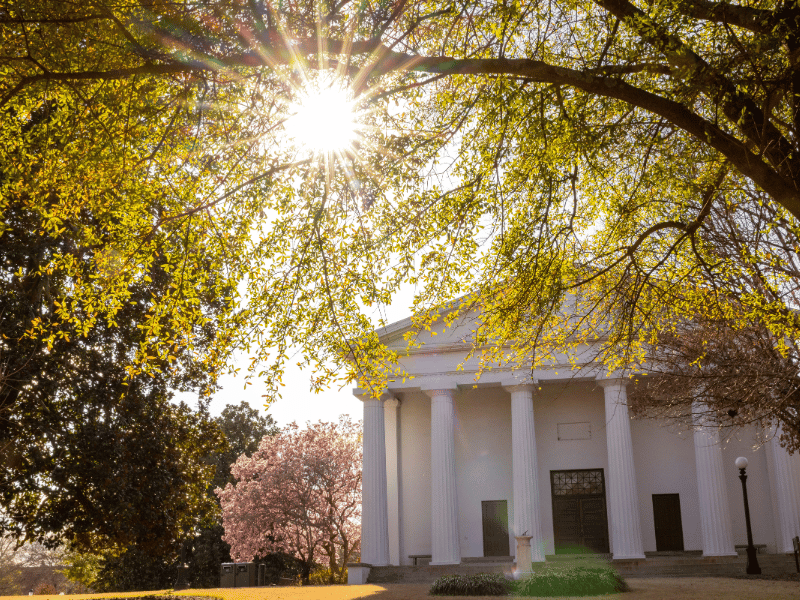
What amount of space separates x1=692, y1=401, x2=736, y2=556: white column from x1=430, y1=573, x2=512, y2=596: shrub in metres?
11.4

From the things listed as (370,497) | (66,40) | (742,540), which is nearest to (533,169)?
(66,40)

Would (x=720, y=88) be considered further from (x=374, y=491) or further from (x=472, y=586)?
(x=374, y=491)

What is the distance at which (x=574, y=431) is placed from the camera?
32.9 meters

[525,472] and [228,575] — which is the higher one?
[525,472]

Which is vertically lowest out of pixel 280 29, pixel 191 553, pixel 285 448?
pixel 191 553

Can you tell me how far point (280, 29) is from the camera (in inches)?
305

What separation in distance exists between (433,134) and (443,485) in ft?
74.5

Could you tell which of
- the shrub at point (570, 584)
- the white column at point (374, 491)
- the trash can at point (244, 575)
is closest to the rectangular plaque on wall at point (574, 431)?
the white column at point (374, 491)

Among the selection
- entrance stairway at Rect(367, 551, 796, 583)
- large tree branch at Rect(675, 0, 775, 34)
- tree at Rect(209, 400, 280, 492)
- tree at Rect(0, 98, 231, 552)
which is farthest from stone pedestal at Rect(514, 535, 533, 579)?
tree at Rect(209, 400, 280, 492)

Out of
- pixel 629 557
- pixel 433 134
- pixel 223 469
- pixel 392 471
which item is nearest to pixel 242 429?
pixel 223 469

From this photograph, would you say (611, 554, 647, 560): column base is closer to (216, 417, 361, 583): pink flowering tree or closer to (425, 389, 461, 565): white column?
(425, 389, 461, 565): white column

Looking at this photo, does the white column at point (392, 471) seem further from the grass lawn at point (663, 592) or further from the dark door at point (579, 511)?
the grass lawn at point (663, 592)

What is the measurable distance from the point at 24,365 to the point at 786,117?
1487 cm

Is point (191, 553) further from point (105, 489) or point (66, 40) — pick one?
point (66, 40)
